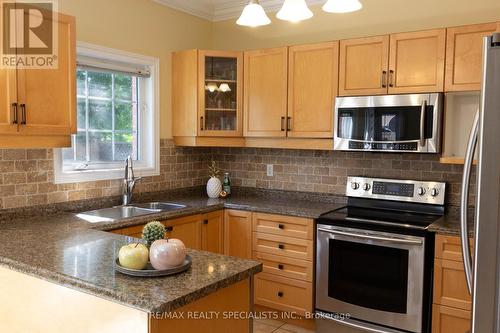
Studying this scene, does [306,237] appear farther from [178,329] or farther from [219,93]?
[178,329]

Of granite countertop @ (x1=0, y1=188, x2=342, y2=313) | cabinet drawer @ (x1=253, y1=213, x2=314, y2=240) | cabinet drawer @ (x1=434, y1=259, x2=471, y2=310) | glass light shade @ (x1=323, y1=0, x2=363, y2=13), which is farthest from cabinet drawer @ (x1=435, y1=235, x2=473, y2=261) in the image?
glass light shade @ (x1=323, y1=0, x2=363, y2=13)

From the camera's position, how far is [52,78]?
8.38 feet

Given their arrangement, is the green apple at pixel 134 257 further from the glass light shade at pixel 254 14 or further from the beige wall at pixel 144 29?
the beige wall at pixel 144 29

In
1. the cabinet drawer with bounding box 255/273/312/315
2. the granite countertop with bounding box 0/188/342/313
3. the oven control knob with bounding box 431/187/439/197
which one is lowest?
the cabinet drawer with bounding box 255/273/312/315

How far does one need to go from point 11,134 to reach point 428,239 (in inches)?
98.9

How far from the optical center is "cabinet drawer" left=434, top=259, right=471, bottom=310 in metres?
2.63

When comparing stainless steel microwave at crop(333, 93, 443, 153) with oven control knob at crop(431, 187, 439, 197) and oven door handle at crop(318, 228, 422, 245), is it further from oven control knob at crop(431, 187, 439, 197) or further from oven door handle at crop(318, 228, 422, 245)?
oven door handle at crop(318, 228, 422, 245)

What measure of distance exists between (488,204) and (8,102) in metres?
2.31

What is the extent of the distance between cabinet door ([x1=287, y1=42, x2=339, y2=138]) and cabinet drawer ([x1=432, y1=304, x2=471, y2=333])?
4.71 ft

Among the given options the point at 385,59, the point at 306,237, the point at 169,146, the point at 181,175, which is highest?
the point at 385,59

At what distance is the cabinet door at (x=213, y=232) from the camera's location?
346cm

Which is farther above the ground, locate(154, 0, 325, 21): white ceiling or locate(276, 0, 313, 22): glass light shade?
locate(154, 0, 325, 21): white ceiling

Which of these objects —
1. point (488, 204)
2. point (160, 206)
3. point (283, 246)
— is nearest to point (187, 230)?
point (160, 206)

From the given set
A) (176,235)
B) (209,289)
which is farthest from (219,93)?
(209,289)
